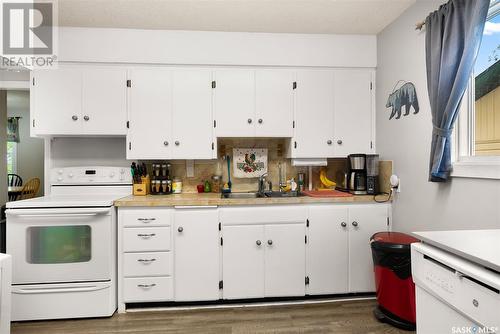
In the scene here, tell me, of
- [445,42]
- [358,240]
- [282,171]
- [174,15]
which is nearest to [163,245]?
[282,171]

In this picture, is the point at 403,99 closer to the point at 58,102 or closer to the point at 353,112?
the point at 353,112

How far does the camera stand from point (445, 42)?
72.4 inches

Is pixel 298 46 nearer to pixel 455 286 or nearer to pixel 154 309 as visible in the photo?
pixel 455 286

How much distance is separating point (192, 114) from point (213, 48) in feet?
2.16

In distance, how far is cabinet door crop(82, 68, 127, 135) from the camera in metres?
2.60

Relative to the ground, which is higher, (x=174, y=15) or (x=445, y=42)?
(x=174, y=15)

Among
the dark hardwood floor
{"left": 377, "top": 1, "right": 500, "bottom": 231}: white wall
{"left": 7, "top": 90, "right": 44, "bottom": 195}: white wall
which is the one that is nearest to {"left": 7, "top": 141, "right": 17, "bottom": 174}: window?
{"left": 7, "top": 90, "right": 44, "bottom": 195}: white wall

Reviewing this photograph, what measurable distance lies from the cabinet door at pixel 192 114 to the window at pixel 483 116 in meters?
1.94

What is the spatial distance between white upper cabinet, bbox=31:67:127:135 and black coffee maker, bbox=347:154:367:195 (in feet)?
7.00

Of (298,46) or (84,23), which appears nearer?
(84,23)

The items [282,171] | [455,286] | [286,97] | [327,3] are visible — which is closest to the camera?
[455,286]

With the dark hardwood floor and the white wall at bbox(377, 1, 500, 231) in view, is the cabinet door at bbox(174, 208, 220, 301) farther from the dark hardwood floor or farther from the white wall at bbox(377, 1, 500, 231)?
the white wall at bbox(377, 1, 500, 231)

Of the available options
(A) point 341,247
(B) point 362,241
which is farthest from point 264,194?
(B) point 362,241

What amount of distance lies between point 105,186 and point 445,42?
9.85 feet
